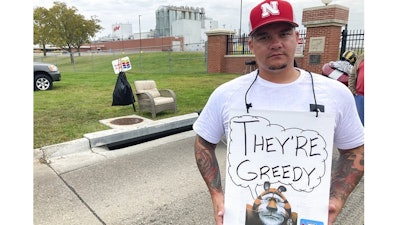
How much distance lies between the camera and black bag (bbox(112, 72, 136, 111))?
7.54 metres

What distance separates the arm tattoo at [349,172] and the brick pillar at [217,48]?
51.6 ft

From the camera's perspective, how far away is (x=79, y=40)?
108ft

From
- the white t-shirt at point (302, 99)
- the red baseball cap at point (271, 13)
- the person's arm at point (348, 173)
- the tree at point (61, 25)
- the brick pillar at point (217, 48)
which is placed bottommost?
the person's arm at point (348, 173)

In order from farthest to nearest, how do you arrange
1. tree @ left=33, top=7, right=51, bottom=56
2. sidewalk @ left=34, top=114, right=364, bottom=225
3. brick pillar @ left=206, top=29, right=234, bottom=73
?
tree @ left=33, top=7, right=51, bottom=56 → brick pillar @ left=206, top=29, right=234, bottom=73 → sidewalk @ left=34, top=114, right=364, bottom=225

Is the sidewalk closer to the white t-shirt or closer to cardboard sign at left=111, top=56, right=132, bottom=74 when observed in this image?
the white t-shirt

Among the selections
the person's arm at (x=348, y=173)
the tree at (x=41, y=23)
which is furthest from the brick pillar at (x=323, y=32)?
the tree at (x=41, y=23)

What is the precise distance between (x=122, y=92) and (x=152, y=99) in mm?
1049

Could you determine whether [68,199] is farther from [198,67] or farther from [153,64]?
[153,64]

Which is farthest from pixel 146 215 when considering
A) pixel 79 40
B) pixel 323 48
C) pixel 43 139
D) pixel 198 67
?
pixel 79 40

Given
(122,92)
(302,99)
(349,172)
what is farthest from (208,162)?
(122,92)

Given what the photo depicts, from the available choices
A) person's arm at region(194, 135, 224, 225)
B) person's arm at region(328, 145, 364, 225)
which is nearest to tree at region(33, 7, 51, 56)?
person's arm at region(194, 135, 224, 225)

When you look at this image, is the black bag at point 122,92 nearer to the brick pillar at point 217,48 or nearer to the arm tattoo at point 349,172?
the arm tattoo at point 349,172

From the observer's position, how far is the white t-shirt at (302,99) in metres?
1.33

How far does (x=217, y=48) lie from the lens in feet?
55.1
